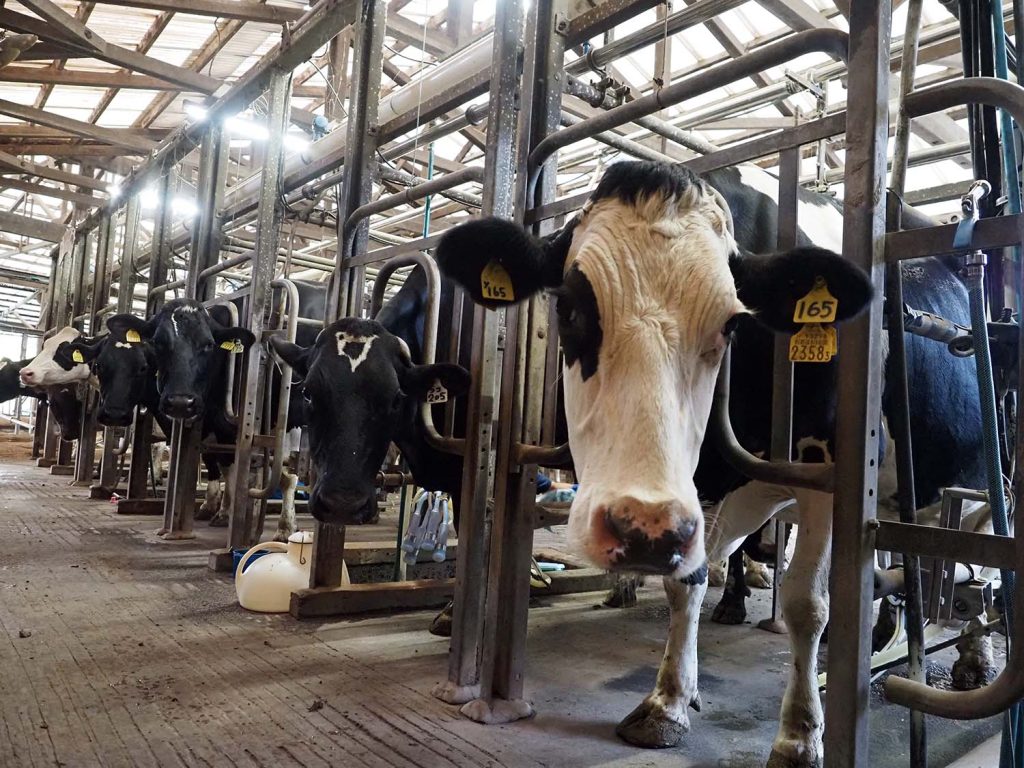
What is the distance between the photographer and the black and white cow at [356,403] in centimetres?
304

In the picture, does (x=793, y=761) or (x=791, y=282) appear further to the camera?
(x=793, y=761)

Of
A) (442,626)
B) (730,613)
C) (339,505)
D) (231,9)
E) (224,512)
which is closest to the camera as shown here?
(339,505)

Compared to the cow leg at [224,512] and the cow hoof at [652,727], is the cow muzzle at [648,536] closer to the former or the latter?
the cow hoof at [652,727]

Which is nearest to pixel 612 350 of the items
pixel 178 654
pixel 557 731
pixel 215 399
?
pixel 557 731

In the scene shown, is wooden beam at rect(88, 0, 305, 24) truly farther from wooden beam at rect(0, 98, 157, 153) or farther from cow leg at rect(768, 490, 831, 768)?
cow leg at rect(768, 490, 831, 768)

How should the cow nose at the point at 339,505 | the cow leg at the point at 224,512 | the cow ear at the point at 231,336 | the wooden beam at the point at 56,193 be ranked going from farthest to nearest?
the wooden beam at the point at 56,193, the cow leg at the point at 224,512, the cow ear at the point at 231,336, the cow nose at the point at 339,505

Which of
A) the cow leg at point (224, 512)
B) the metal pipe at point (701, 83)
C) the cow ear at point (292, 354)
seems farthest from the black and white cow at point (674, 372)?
the cow leg at point (224, 512)

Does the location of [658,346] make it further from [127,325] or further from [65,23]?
[65,23]

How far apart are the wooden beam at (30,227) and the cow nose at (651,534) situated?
13.5m

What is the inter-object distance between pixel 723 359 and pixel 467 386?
1385 mm

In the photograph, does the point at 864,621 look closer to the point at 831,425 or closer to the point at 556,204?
the point at 831,425

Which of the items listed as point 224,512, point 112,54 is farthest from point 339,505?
point 112,54

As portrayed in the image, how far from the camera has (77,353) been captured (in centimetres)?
720

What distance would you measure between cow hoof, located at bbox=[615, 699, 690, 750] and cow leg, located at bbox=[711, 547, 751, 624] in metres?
1.80
